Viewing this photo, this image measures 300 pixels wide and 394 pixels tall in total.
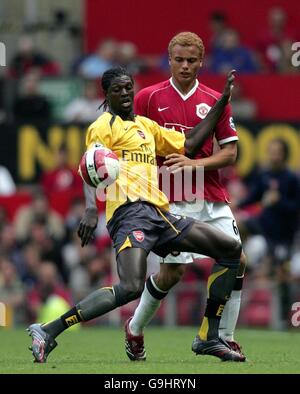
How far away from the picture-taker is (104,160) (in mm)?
9703

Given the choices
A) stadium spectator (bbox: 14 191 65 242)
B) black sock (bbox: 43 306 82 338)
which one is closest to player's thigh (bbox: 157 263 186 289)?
black sock (bbox: 43 306 82 338)

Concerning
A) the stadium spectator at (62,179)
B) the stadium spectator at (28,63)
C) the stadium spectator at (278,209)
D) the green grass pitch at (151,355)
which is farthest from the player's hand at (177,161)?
the stadium spectator at (28,63)

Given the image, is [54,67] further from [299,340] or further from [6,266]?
[299,340]

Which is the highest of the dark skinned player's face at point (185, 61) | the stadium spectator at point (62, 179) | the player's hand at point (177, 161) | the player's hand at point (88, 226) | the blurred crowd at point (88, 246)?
the dark skinned player's face at point (185, 61)

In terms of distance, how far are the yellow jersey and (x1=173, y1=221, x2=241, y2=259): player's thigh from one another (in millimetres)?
295

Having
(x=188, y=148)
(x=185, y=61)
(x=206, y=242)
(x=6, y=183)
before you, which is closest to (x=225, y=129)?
(x=188, y=148)

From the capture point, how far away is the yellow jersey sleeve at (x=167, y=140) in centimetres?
1032

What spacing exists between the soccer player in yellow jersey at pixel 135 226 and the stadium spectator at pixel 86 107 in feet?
30.1

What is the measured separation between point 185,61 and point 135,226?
1461 millimetres

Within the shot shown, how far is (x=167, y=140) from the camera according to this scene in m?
10.4

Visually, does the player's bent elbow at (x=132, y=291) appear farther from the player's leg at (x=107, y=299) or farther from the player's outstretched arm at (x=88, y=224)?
the player's outstretched arm at (x=88, y=224)

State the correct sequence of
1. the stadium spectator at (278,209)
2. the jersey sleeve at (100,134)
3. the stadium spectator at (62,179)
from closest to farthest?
the jersey sleeve at (100,134), the stadium spectator at (278,209), the stadium spectator at (62,179)

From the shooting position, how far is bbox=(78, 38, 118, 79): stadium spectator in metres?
21.0
